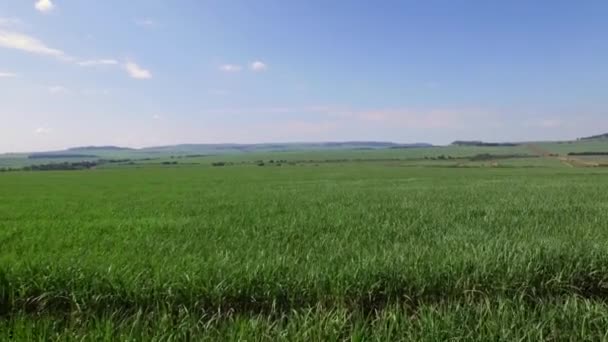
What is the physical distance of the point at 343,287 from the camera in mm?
6082

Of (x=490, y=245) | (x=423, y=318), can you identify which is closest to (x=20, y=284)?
(x=423, y=318)

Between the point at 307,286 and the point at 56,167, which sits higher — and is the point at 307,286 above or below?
above

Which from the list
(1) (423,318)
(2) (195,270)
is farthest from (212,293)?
(1) (423,318)

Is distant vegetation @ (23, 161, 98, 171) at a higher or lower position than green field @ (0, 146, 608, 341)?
lower

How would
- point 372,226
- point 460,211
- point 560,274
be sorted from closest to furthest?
point 560,274 < point 372,226 < point 460,211

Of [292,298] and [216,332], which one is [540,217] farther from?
[216,332]

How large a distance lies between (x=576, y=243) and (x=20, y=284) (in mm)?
9475

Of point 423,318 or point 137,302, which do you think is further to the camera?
point 137,302

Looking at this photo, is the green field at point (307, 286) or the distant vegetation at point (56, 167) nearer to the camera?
the green field at point (307, 286)

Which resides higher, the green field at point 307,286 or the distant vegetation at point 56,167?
the green field at point 307,286

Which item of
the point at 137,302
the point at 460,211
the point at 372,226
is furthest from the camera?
the point at 460,211

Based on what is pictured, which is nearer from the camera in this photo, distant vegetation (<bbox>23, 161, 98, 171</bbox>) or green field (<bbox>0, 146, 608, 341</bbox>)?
green field (<bbox>0, 146, 608, 341</bbox>)

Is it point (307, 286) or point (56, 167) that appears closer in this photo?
point (307, 286)

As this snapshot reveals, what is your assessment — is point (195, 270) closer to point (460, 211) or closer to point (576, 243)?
point (576, 243)
